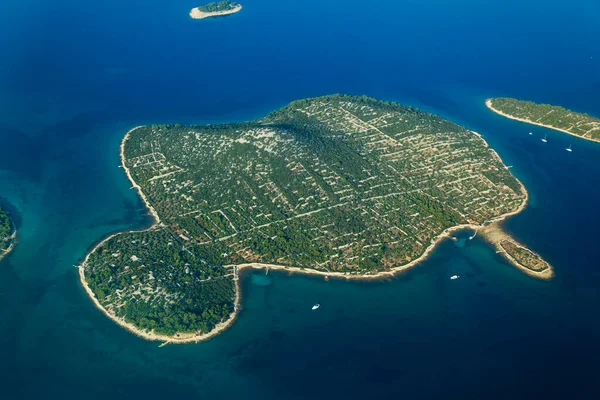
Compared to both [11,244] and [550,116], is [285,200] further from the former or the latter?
[550,116]

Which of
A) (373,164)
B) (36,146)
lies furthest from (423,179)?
(36,146)

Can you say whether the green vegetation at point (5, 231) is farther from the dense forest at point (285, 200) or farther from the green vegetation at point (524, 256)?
the green vegetation at point (524, 256)

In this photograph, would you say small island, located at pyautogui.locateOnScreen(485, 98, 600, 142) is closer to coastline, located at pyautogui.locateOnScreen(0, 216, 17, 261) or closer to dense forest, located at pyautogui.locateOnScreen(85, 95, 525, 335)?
dense forest, located at pyautogui.locateOnScreen(85, 95, 525, 335)

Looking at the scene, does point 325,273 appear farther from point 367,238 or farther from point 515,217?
point 515,217

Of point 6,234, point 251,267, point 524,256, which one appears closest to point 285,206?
point 251,267

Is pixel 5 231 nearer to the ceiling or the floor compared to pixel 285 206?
nearer to the floor
